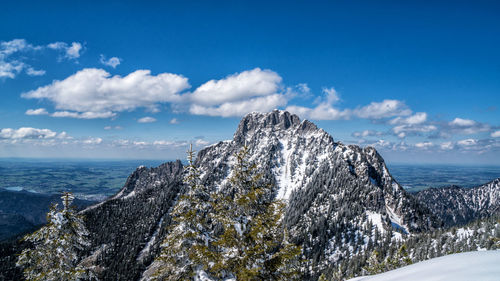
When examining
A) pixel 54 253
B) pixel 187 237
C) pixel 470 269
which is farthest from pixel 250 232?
pixel 54 253

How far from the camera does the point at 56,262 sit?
61.0 ft

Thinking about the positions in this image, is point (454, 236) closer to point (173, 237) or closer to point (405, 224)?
point (405, 224)

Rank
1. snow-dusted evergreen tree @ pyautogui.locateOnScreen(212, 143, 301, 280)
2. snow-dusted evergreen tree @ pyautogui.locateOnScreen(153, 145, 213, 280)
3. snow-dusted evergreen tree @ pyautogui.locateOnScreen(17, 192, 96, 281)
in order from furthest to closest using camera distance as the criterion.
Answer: snow-dusted evergreen tree @ pyautogui.locateOnScreen(17, 192, 96, 281) < snow-dusted evergreen tree @ pyautogui.locateOnScreen(153, 145, 213, 280) < snow-dusted evergreen tree @ pyautogui.locateOnScreen(212, 143, 301, 280)

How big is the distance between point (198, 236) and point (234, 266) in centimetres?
390

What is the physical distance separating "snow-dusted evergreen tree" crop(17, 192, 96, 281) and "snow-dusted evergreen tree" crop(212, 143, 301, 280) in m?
11.8

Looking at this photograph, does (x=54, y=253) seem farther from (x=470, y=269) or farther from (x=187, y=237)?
(x=470, y=269)

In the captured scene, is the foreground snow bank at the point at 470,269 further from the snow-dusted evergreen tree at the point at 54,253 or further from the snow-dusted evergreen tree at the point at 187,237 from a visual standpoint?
the snow-dusted evergreen tree at the point at 54,253

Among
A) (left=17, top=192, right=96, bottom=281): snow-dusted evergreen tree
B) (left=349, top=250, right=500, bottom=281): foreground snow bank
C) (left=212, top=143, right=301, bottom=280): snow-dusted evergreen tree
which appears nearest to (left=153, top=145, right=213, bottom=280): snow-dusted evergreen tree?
(left=212, top=143, right=301, bottom=280): snow-dusted evergreen tree

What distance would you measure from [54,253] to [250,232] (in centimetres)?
1548

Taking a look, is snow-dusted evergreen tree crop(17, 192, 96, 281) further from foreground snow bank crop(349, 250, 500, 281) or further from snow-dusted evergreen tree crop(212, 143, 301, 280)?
foreground snow bank crop(349, 250, 500, 281)

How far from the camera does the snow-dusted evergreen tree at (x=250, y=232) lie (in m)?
14.6

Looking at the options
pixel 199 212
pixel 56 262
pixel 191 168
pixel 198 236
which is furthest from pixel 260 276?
pixel 56 262

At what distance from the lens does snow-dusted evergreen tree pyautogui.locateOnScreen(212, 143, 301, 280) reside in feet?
47.8

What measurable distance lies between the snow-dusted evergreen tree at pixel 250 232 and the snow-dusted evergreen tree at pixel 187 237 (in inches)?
84.6
